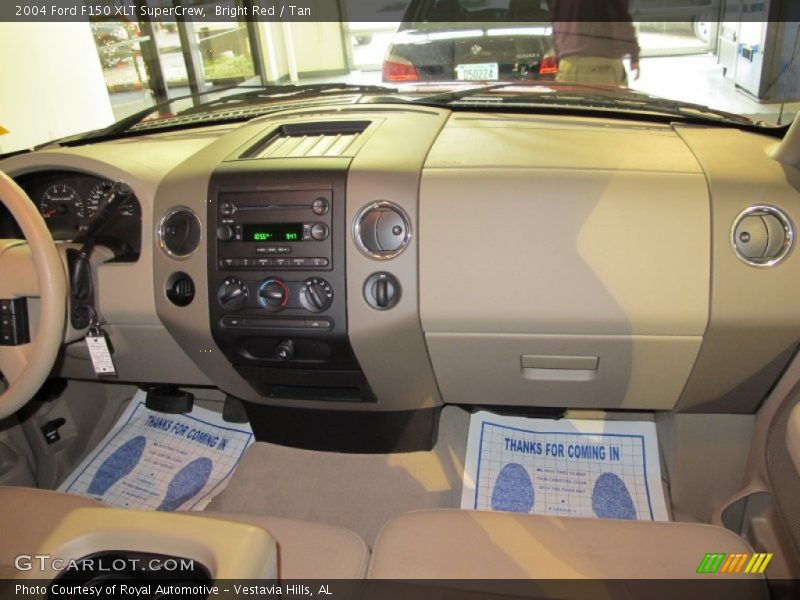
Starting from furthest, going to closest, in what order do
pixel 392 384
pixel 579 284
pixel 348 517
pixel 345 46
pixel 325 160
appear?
pixel 345 46, pixel 348 517, pixel 392 384, pixel 325 160, pixel 579 284

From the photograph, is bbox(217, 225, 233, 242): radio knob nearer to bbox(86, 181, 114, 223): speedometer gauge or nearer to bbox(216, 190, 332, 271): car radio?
bbox(216, 190, 332, 271): car radio

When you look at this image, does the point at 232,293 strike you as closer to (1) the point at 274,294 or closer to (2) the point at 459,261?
(1) the point at 274,294

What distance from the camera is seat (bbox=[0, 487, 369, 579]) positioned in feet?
3.28

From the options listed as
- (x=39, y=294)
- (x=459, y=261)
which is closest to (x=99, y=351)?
(x=39, y=294)

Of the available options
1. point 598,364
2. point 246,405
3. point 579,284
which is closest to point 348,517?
point 246,405

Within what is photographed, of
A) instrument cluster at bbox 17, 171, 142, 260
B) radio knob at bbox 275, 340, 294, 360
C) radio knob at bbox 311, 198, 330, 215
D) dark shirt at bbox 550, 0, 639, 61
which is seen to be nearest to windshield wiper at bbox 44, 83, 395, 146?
instrument cluster at bbox 17, 171, 142, 260

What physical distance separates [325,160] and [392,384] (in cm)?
50

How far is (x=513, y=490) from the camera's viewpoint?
5.12 feet

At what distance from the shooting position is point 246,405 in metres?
1.67

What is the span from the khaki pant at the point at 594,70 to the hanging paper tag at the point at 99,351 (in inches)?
69.2

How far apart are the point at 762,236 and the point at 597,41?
5.85 ft

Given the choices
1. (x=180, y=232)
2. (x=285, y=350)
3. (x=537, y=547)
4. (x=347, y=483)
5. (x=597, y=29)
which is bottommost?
(x=347, y=483)

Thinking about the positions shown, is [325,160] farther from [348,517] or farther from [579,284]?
[348,517]

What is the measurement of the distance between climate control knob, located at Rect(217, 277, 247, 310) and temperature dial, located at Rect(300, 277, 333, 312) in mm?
129
